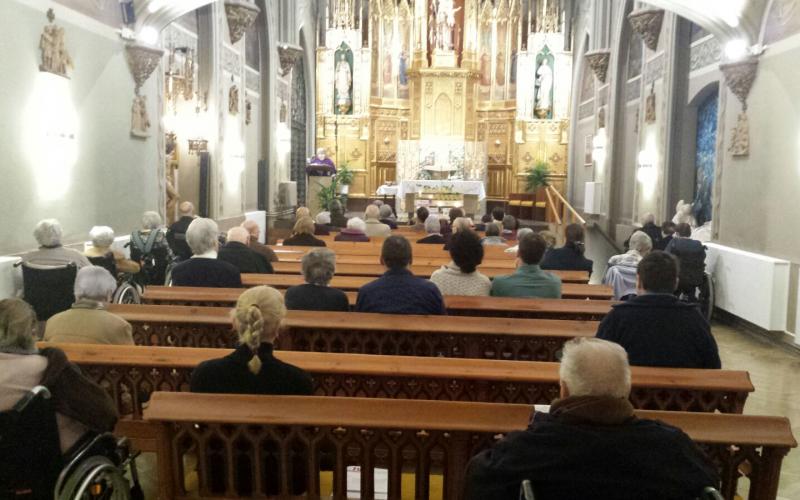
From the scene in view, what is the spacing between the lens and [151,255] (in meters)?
7.37

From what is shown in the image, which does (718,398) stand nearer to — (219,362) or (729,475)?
(729,475)

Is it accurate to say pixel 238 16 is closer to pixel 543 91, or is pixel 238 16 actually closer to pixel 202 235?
pixel 202 235

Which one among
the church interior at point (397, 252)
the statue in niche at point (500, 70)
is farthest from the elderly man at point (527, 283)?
the statue in niche at point (500, 70)

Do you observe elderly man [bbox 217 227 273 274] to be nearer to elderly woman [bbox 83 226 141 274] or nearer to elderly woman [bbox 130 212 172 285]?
elderly woman [bbox 83 226 141 274]

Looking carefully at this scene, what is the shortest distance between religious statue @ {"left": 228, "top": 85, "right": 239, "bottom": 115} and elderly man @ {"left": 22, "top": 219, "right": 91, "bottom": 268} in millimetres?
7321

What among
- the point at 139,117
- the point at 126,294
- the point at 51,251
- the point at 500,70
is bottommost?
the point at 126,294

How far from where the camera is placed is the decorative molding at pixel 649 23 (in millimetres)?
12680

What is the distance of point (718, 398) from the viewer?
3217mm

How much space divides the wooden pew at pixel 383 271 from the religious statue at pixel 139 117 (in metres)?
3.43

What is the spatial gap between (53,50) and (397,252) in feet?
15.1

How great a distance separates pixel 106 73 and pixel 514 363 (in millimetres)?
6876

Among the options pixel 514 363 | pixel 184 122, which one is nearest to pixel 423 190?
pixel 184 122

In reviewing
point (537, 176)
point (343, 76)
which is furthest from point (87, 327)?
point (343, 76)

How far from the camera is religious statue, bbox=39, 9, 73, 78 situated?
7.12m
